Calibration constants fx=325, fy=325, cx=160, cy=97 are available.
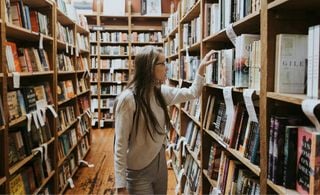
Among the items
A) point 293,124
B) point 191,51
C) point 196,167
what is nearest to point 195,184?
point 196,167

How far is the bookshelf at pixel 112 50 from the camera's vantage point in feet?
24.7

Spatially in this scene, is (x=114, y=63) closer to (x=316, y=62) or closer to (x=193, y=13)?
(x=193, y=13)

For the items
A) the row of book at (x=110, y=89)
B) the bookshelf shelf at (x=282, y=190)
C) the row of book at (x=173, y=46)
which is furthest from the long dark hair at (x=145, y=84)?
the row of book at (x=110, y=89)

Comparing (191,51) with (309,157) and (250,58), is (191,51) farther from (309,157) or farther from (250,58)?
(309,157)

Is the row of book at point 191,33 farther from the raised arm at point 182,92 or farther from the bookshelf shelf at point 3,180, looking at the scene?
the bookshelf shelf at point 3,180

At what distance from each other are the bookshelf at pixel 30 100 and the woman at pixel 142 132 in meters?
0.70

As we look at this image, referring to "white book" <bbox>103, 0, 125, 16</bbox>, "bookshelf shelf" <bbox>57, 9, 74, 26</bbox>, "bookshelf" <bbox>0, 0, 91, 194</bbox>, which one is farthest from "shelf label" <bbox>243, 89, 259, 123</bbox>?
"white book" <bbox>103, 0, 125, 16</bbox>

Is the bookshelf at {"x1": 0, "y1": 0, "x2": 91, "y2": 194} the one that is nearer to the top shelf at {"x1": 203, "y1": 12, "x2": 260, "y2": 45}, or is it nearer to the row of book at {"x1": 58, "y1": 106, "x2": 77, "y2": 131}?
the row of book at {"x1": 58, "y1": 106, "x2": 77, "y2": 131}

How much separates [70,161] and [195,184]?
194cm

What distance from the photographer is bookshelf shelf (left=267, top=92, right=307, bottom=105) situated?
996 mm

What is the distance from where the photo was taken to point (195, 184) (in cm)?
270

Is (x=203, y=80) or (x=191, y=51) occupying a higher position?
(x=191, y=51)

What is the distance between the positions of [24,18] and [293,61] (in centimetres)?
208

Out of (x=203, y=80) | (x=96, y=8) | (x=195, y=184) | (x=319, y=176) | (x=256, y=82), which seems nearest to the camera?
(x=319, y=176)
